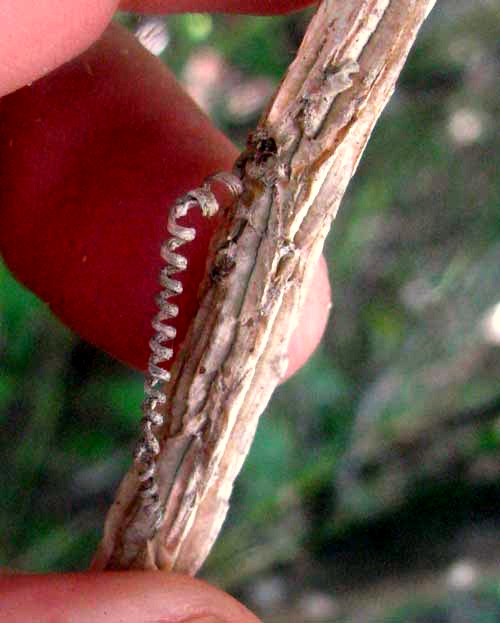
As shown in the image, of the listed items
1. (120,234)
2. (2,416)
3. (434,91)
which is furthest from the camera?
(434,91)

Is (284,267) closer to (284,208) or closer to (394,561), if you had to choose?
(284,208)

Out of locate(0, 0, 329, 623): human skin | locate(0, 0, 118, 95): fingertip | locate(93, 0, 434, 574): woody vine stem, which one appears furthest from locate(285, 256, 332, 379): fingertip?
locate(0, 0, 118, 95): fingertip

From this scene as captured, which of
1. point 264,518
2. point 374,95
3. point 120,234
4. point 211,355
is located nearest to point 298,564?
point 264,518

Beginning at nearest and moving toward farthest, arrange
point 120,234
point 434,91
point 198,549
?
point 198,549
point 120,234
point 434,91

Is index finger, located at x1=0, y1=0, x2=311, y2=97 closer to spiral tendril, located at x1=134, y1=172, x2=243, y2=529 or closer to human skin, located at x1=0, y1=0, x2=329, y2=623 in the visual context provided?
spiral tendril, located at x1=134, y1=172, x2=243, y2=529

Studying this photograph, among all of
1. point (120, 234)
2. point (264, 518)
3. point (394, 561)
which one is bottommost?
point (394, 561)

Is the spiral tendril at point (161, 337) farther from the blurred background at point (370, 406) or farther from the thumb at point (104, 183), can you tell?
the blurred background at point (370, 406)

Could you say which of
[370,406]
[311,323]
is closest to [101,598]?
[311,323]
